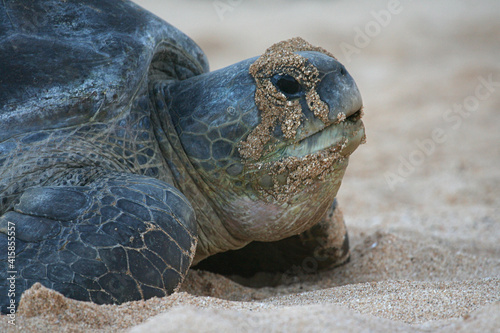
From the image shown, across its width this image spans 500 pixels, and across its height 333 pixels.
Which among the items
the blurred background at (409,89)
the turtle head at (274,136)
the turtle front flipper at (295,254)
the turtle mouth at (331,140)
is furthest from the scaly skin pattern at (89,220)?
the blurred background at (409,89)

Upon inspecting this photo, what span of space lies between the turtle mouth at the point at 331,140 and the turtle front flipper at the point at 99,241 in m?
0.52

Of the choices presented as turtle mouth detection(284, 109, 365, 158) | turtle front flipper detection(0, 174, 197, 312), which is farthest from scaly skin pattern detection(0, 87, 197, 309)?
turtle mouth detection(284, 109, 365, 158)

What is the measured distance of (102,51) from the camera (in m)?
2.05

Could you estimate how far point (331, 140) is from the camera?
→ 203 centimetres

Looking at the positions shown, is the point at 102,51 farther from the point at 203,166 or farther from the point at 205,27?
the point at 205,27

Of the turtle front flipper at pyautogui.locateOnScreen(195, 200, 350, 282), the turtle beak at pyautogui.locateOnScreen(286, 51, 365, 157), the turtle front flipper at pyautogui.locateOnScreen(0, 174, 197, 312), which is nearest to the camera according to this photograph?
the turtle front flipper at pyautogui.locateOnScreen(0, 174, 197, 312)

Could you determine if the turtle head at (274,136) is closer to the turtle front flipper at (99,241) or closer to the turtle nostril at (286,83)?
the turtle nostril at (286,83)

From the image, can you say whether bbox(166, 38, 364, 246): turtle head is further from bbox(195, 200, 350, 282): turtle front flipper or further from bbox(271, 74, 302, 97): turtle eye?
bbox(195, 200, 350, 282): turtle front flipper

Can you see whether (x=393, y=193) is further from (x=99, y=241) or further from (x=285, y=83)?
(x=99, y=241)

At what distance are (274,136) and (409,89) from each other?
555 centimetres

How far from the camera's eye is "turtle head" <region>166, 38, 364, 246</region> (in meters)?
2.00

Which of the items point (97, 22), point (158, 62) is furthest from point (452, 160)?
point (97, 22)

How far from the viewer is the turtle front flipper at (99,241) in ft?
4.78

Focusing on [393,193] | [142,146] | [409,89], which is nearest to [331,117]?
[142,146]
